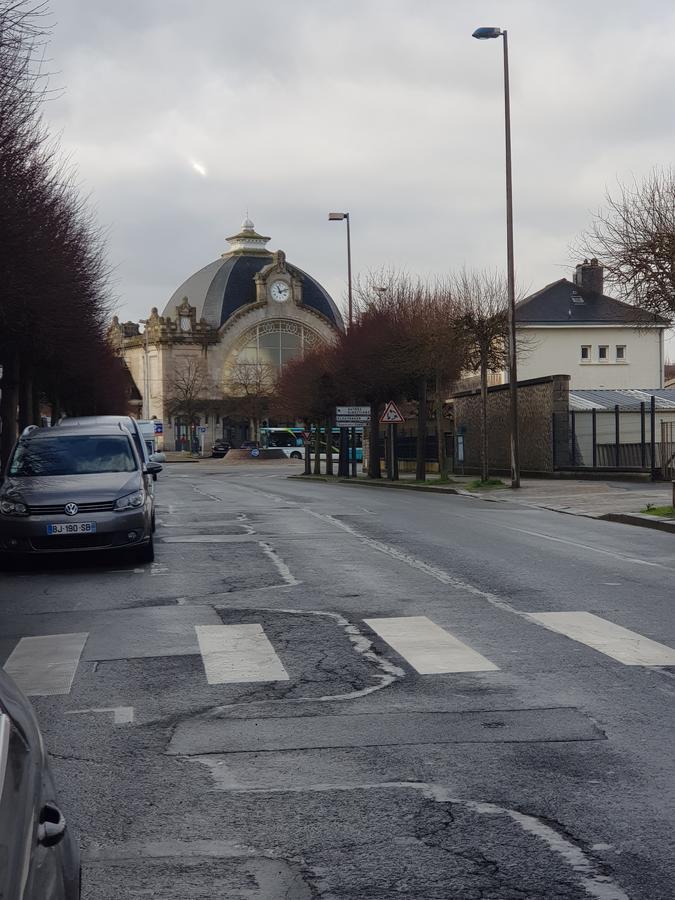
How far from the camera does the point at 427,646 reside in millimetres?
9156

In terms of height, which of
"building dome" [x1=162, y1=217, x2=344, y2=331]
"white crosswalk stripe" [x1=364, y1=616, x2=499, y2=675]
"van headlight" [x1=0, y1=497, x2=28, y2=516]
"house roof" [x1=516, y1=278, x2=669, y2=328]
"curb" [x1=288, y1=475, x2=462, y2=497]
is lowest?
"curb" [x1=288, y1=475, x2=462, y2=497]

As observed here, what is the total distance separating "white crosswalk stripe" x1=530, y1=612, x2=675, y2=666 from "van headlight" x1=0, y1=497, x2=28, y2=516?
707cm

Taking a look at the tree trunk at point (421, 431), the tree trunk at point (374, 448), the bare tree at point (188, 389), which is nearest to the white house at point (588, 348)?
the tree trunk at point (374, 448)

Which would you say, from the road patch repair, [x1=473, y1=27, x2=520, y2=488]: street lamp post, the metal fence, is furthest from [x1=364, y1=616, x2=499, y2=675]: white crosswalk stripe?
the metal fence

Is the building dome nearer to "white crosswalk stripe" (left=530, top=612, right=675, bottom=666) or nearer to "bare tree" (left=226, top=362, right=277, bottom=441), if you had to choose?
"bare tree" (left=226, top=362, right=277, bottom=441)

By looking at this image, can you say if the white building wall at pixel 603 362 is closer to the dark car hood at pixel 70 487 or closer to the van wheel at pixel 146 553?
the dark car hood at pixel 70 487

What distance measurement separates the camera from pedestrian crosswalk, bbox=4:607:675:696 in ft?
27.1

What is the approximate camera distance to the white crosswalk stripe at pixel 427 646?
8312 mm

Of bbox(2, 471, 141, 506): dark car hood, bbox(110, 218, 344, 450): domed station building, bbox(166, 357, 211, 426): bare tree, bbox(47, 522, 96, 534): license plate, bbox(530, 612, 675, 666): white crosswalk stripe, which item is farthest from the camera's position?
bbox(110, 218, 344, 450): domed station building

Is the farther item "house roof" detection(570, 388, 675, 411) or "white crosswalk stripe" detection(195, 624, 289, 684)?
"house roof" detection(570, 388, 675, 411)

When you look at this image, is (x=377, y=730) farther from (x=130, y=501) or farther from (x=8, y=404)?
(x=8, y=404)

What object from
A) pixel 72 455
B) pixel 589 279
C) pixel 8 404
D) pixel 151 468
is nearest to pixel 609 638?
pixel 151 468

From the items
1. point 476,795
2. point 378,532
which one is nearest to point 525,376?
point 378,532

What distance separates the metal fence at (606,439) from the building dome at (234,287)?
253 feet
